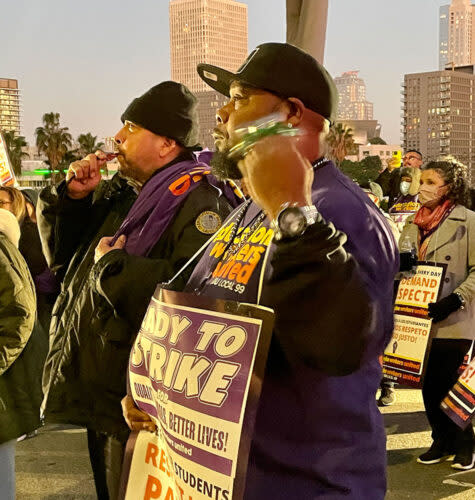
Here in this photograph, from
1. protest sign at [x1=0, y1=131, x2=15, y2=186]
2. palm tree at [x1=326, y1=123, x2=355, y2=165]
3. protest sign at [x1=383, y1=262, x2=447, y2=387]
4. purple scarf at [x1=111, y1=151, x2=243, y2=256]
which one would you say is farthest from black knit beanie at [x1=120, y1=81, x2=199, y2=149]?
protest sign at [x1=0, y1=131, x2=15, y2=186]

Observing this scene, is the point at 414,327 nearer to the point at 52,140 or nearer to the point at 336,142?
the point at 336,142

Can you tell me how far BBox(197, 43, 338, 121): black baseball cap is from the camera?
1.61 meters

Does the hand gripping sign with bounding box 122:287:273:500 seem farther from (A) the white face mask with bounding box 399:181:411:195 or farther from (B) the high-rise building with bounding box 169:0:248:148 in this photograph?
(B) the high-rise building with bounding box 169:0:248:148

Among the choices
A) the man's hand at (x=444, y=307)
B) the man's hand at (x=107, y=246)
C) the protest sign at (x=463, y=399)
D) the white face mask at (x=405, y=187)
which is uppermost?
the white face mask at (x=405, y=187)

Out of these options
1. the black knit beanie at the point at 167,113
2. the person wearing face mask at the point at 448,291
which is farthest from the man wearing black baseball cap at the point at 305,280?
the person wearing face mask at the point at 448,291

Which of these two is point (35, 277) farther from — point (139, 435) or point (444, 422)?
point (139, 435)

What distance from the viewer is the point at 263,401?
58.7 inches

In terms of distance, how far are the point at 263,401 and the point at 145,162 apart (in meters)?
1.58

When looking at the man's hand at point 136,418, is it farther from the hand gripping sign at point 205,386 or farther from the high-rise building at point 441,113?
the high-rise building at point 441,113

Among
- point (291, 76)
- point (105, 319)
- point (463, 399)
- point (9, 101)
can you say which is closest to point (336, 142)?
point (291, 76)

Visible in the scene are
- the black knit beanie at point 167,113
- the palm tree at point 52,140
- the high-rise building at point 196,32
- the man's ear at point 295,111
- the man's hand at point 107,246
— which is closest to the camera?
the man's ear at point 295,111

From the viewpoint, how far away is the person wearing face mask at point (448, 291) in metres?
4.75

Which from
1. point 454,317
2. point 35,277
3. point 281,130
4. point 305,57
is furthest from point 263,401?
point 35,277

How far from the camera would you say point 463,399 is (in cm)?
405
